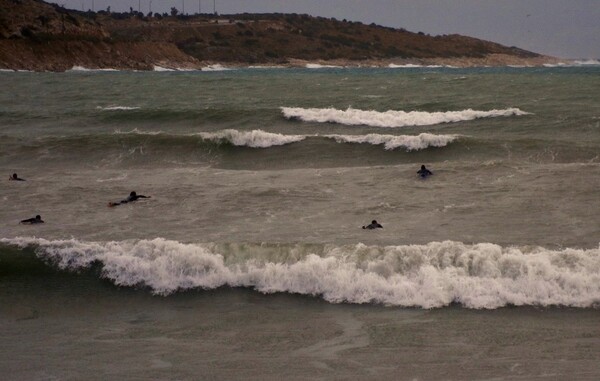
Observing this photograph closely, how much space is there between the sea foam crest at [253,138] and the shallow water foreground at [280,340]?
1262cm

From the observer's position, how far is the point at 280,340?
9.49 m

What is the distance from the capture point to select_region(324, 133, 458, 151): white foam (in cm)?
2195

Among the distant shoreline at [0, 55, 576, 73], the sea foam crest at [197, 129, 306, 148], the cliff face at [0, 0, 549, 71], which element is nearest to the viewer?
the sea foam crest at [197, 129, 306, 148]

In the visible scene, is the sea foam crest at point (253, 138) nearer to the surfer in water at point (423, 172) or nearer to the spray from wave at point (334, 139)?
the spray from wave at point (334, 139)

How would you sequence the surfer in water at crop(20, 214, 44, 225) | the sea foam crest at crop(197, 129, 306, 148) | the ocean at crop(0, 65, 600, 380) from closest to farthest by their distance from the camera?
the ocean at crop(0, 65, 600, 380) < the surfer in water at crop(20, 214, 44, 225) < the sea foam crest at crop(197, 129, 306, 148)

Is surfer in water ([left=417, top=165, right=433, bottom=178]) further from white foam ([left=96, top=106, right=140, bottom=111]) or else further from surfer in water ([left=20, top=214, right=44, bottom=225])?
white foam ([left=96, top=106, right=140, bottom=111])

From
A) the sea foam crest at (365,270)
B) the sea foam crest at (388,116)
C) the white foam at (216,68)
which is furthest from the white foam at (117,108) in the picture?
the white foam at (216,68)

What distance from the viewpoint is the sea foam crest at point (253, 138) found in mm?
23656

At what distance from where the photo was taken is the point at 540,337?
922cm

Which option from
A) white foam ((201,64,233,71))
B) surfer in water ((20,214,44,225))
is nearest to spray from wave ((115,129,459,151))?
surfer in water ((20,214,44,225))

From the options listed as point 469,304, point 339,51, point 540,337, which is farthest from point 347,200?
point 339,51

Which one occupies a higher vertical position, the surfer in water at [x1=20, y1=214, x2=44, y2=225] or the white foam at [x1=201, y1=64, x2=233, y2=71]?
the white foam at [x1=201, y1=64, x2=233, y2=71]

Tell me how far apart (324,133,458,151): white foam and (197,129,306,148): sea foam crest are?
1557 mm

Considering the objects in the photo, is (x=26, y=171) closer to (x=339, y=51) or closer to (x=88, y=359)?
(x=88, y=359)
